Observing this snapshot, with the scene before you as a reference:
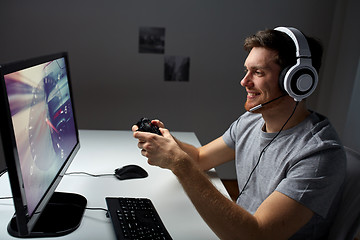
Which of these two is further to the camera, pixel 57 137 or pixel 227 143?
pixel 227 143

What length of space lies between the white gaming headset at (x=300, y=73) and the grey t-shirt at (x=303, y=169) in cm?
11

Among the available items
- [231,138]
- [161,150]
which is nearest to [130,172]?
[161,150]

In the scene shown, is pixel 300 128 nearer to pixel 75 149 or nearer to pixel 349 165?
pixel 349 165

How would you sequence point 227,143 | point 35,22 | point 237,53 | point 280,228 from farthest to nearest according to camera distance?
point 237,53, point 35,22, point 227,143, point 280,228

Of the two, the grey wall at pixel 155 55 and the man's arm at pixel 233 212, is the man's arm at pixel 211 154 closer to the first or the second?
the man's arm at pixel 233 212

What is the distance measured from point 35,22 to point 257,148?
1865 millimetres

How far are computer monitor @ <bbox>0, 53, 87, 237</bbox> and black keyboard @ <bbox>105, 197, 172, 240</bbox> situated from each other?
102mm

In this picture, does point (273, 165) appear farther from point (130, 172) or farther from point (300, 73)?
point (130, 172)

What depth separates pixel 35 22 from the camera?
2.37 meters

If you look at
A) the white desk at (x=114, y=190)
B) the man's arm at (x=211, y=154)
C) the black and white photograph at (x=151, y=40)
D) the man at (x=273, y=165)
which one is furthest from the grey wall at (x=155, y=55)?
the man at (x=273, y=165)

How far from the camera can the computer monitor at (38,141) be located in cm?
69

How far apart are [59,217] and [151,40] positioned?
5.64 ft

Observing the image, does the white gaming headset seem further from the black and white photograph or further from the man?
the black and white photograph

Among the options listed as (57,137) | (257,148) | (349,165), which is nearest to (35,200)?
(57,137)
